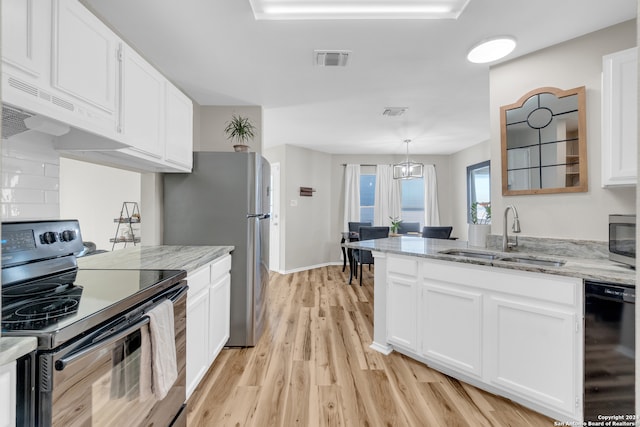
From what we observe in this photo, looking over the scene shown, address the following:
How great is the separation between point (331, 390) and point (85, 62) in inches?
88.1

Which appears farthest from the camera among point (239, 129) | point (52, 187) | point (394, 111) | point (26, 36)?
point (394, 111)

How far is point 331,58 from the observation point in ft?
7.16

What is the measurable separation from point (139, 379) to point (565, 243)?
2.67 m

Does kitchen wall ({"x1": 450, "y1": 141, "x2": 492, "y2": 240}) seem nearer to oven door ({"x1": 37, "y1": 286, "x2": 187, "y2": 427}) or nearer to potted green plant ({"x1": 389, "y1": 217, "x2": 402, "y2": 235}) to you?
potted green plant ({"x1": 389, "y1": 217, "x2": 402, "y2": 235})

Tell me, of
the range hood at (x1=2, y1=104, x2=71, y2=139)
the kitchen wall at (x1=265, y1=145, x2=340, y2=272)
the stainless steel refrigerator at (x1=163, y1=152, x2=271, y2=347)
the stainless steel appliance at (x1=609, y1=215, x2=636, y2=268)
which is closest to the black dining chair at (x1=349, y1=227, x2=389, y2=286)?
the kitchen wall at (x1=265, y1=145, x2=340, y2=272)

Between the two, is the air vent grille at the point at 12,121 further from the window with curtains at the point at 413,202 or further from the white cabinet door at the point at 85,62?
the window with curtains at the point at 413,202

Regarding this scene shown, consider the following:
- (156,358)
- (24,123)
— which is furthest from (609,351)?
(24,123)

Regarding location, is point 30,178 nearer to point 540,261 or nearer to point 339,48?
point 339,48

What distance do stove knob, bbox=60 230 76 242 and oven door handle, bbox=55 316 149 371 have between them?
68cm

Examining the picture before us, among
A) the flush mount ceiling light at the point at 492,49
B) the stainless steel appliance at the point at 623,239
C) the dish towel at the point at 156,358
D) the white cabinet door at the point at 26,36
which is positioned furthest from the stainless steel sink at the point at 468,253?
the white cabinet door at the point at 26,36

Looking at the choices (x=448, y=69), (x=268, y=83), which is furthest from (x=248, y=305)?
(x=448, y=69)

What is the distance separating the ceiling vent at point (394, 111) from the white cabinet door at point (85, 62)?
2.71 meters

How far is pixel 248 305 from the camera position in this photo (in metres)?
2.33

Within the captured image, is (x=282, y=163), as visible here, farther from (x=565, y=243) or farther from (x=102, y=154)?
(x=565, y=243)
